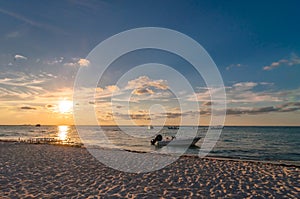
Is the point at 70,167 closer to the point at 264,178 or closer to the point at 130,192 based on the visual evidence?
the point at 130,192

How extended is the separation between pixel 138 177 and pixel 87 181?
2.50m

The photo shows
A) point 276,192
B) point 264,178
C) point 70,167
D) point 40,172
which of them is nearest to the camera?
point 276,192

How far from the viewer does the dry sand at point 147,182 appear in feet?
30.5

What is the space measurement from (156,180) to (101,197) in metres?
3.44

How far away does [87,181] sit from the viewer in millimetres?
11281

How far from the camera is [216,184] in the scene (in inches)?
428

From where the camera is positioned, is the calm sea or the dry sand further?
the calm sea

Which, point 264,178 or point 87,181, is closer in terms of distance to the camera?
point 87,181

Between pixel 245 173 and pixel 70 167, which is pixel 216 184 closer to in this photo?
pixel 245 173

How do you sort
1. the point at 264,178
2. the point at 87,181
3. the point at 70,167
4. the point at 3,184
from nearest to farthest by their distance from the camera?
the point at 3,184, the point at 87,181, the point at 264,178, the point at 70,167

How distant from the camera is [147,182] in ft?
36.9

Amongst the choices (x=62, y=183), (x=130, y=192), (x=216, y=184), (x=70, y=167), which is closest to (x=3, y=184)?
(x=62, y=183)

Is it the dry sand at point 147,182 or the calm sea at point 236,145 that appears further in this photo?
the calm sea at point 236,145

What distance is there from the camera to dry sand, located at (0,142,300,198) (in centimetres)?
930
